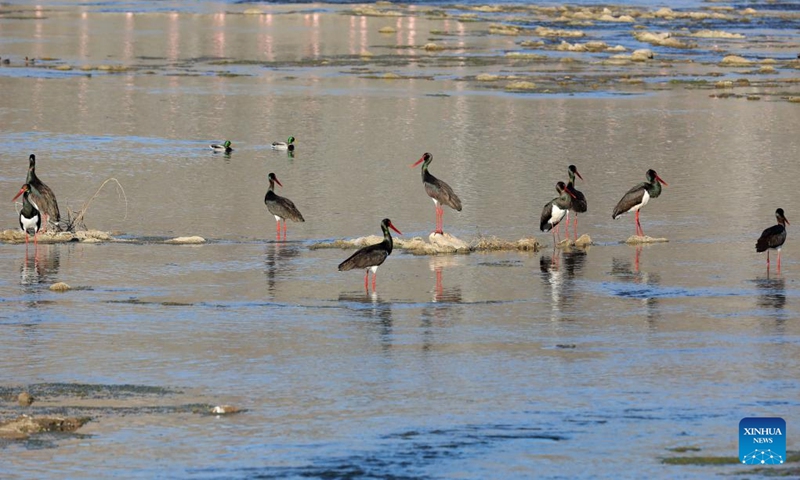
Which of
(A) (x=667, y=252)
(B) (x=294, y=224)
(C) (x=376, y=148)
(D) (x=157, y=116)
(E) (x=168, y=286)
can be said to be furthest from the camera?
(D) (x=157, y=116)

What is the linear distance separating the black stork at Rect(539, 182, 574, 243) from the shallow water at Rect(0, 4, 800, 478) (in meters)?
0.56

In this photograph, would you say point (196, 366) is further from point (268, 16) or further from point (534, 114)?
point (268, 16)

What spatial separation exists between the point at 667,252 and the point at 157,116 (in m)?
21.6

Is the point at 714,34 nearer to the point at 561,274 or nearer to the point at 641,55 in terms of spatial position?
the point at 641,55

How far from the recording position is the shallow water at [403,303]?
13.5 metres

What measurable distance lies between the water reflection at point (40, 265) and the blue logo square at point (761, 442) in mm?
10972

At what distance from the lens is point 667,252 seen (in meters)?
23.1

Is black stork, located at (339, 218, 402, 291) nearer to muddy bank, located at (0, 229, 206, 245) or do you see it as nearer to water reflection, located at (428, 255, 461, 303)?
water reflection, located at (428, 255, 461, 303)

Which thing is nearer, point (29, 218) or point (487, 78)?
point (29, 218)

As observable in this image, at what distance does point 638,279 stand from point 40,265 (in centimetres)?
890

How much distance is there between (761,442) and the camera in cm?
1293

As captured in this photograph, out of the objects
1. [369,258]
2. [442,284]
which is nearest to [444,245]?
[442,284]

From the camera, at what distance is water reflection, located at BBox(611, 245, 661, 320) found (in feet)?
63.8

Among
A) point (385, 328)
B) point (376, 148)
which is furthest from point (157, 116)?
point (385, 328)
